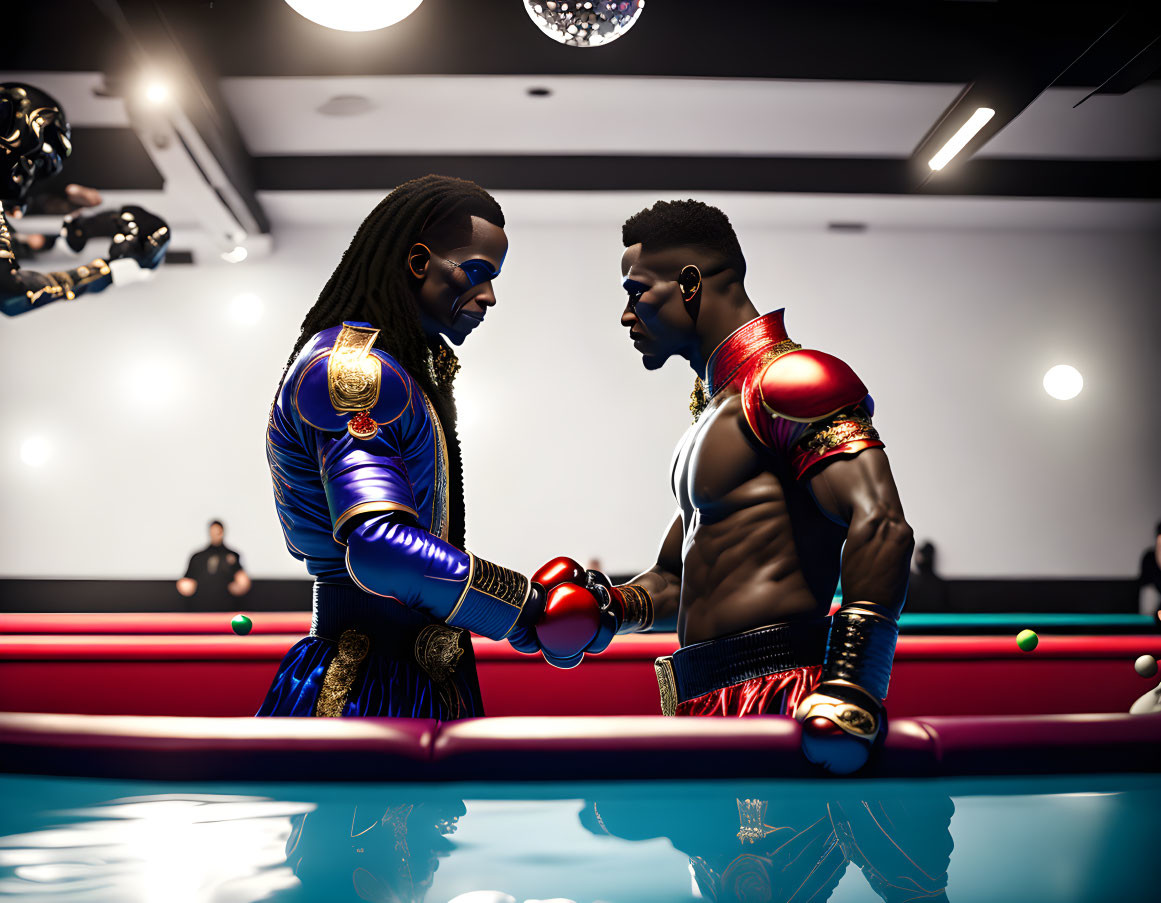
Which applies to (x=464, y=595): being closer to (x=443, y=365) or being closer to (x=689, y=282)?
(x=443, y=365)

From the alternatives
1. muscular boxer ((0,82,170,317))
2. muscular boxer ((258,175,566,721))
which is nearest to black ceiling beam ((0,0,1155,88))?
muscular boxer ((0,82,170,317))

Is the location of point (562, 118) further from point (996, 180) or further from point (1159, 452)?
point (1159, 452)

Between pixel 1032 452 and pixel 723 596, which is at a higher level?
pixel 1032 452

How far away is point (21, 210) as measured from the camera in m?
3.85

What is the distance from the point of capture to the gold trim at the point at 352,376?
125cm

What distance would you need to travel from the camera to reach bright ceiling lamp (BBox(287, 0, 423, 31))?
2.68 m

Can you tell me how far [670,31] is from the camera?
5656 millimetres

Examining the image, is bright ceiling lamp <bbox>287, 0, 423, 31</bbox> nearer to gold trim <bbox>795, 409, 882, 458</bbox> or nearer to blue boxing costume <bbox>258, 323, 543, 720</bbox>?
blue boxing costume <bbox>258, 323, 543, 720</bbox>

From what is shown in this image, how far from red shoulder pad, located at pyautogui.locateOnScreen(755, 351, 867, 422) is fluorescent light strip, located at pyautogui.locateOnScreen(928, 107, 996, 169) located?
20.0ft

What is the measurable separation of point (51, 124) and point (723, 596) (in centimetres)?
309

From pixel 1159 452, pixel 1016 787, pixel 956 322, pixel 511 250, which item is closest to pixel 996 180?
pixel 956 322

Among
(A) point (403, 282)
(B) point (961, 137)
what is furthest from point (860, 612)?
(B) point (961, 137)

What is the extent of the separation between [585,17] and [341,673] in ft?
6.86

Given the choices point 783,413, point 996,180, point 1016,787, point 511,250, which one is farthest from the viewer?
point 511,250
